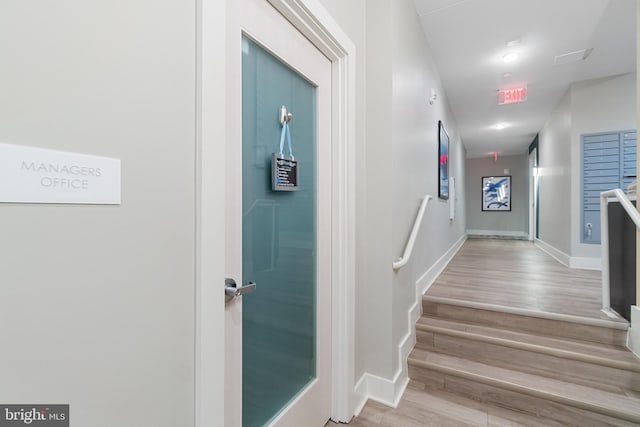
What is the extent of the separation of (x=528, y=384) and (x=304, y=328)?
1570mm

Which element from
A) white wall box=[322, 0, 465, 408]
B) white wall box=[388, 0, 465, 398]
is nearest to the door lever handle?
white wall box=[322, 0, 465, 408]

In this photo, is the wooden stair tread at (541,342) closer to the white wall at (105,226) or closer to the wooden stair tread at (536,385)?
the wooden stair tread at (536,385)

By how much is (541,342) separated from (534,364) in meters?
0.18

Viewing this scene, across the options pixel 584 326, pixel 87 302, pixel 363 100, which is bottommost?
pixel 584 326

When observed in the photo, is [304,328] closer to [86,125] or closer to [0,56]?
[86,125]

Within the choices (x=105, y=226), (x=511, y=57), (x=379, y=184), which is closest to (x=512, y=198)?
(x=511, y=57)

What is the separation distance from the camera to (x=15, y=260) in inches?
Answer: 19.9

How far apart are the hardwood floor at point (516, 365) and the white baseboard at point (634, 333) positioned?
48 millimetres

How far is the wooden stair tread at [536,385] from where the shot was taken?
1.58 meters

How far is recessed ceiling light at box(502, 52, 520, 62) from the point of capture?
325 centimetres

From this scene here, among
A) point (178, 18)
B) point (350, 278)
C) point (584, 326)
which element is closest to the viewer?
point (178, 18)

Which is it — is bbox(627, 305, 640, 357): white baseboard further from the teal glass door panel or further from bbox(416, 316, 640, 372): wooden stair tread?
the teal glass door panel

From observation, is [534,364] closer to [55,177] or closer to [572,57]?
[55,177]

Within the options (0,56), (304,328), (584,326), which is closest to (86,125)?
(0,56)
